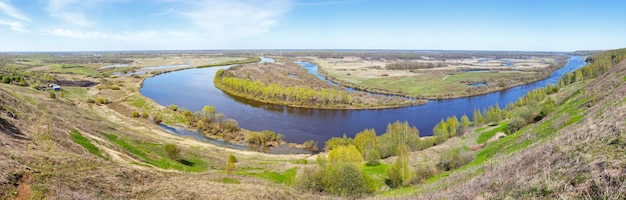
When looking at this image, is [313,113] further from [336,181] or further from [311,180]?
[336,181]

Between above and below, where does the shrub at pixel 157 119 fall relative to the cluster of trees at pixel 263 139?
above

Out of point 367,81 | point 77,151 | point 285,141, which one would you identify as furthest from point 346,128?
point 367,81

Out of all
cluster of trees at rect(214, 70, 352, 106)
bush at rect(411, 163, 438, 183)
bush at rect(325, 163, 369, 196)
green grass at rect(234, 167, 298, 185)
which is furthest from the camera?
cluster of trees at rect(214, 70, 352, 106)

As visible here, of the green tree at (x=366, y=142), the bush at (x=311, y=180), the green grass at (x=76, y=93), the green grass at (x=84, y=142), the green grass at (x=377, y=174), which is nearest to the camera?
the green grass at (x=84, y=142)

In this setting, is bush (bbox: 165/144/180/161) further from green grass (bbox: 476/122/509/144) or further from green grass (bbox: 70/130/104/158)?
green grass (bbox: 476/122/509/144)

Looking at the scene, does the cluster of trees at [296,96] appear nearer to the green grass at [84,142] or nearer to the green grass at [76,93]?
the green grass at [76,93]

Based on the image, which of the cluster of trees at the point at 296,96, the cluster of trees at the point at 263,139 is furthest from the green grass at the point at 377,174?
the cluster of trees at the point at 296,96

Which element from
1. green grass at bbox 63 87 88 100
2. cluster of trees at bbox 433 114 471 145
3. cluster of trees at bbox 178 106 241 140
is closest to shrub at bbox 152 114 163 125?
cluster of trees at bbox 178 106 241 140
